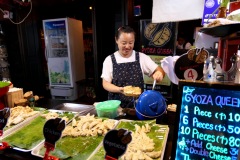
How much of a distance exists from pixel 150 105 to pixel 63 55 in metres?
5.51

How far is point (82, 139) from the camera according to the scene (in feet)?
4.82

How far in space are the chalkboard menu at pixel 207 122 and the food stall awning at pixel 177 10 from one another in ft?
4.67

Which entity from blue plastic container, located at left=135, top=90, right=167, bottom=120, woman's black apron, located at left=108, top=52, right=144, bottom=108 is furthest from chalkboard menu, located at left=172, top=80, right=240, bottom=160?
woman's black apron, located at left=108, top=52, right=144, bottom=108

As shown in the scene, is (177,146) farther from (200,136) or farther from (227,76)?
(227,76)

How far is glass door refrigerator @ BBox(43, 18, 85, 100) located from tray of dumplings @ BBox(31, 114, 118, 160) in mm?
4872

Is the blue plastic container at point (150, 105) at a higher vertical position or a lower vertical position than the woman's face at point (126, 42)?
lower

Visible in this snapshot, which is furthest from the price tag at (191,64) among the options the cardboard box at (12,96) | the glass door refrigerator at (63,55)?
the glass door refrigerator at (63,55)

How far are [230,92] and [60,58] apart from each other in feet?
20.5

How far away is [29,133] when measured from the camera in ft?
5.13

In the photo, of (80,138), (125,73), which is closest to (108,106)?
(80,138)

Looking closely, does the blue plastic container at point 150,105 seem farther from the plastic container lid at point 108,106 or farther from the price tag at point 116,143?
the price tag at point 116,143

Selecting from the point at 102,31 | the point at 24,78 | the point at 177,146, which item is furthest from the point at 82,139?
the point at 24,78

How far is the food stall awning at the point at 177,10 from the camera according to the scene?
1.98 meters

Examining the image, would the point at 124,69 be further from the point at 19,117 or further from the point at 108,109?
the point at 19,117
